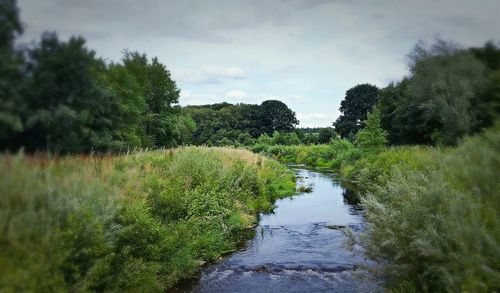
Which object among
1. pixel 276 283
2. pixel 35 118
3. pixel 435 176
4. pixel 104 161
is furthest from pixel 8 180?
pixel 435 176

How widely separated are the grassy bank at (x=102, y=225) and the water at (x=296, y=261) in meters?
0.68

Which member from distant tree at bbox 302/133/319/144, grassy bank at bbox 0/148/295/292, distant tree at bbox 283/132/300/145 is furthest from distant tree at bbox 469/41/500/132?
distant tree at bbox 302/133/319/144

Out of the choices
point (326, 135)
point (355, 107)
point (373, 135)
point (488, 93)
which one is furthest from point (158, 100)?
point (355, 107)

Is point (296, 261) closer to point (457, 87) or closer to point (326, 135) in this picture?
point (457, 87)

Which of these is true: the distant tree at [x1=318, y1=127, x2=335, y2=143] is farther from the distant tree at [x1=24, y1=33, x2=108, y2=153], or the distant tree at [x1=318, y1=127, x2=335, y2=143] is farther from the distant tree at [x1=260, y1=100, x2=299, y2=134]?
the distant tree at [x1=24, y1=33, x2=108, y2=153]

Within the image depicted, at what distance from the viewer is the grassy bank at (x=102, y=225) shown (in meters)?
4.47

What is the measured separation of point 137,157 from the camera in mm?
12742

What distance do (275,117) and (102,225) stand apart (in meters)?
79.7

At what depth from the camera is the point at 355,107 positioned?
7225 centimetres

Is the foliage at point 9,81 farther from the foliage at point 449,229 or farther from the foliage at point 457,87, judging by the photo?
the foliage at point 457,87

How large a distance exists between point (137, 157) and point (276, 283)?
21.2 feet

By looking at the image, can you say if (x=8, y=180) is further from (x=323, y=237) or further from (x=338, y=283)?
(x=323, y=237)

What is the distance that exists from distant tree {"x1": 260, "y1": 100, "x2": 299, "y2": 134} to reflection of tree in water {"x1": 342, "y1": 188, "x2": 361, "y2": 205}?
60694 millimetres

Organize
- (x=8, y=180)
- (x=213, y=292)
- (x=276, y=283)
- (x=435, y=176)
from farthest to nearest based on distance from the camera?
(x=276, y=283)
(x=213, y=292)
(x=435, y=176)
(x=8, y=180)
